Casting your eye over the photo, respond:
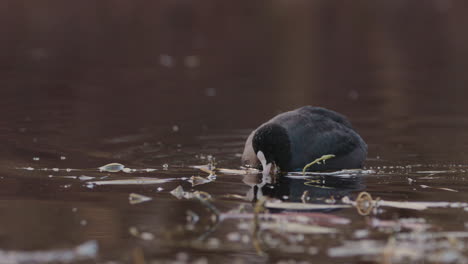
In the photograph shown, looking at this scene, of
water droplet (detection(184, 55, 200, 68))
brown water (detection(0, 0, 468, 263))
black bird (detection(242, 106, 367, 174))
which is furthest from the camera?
water droplet (detection(184, 55, 200, 68))

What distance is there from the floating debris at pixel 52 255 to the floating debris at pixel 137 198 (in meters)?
1.64

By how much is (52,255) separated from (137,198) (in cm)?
202

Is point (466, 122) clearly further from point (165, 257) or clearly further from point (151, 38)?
point (151, 38)

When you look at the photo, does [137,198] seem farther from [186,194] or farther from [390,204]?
[390,204]

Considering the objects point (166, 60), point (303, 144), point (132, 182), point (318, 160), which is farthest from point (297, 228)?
point (166, 60)

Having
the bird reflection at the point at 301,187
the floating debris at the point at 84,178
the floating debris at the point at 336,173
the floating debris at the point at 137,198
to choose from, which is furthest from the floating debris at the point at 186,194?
the floating debris at the point at 336,173

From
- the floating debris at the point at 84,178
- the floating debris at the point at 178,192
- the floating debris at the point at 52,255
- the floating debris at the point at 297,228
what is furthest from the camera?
the floating debris at the point at 84,178

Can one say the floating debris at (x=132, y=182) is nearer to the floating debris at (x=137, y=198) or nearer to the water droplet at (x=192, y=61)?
the floating debris at (x=137, y=198)

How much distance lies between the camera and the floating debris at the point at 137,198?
7.44 meters

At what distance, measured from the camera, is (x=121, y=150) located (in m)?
10.3

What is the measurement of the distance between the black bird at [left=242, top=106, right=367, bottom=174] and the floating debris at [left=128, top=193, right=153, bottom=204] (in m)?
1.73

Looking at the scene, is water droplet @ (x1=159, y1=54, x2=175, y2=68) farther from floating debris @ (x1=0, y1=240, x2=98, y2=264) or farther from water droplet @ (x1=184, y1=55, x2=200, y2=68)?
floating debris @ (x1=0, y1=240, x2=98, y2=264)

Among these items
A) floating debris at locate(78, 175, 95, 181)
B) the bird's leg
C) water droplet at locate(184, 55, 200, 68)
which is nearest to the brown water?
floating debris at locate(78, 175, 95, 181)

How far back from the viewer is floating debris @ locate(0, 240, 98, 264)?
5.47 metres
